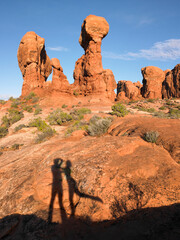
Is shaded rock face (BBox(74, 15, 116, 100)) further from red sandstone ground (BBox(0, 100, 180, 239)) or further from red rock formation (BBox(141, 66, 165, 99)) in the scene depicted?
red sandstone ground (BBox(0, 100, 180, 239))

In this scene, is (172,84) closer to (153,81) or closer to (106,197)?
(153,81)

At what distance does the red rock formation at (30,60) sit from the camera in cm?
2470

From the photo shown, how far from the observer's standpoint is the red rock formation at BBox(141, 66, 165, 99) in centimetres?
3528

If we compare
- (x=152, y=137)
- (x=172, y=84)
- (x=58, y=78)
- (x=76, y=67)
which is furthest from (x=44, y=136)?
Result: (x=172, y=84)

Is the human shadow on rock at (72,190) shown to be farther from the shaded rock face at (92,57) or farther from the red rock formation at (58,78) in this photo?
the shaded rock face at (92,57)

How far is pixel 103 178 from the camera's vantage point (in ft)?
8.87

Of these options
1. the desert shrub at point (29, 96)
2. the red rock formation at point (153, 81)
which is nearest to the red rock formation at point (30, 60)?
the desert shrub at point (29, 96)

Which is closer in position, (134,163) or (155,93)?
(134,163)

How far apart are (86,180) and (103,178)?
1.20 ft

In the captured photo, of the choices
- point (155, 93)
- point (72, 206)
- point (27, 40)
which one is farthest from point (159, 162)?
point (155, 93)

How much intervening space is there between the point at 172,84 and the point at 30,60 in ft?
108

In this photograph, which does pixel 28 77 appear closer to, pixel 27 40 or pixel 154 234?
pixel 27 40

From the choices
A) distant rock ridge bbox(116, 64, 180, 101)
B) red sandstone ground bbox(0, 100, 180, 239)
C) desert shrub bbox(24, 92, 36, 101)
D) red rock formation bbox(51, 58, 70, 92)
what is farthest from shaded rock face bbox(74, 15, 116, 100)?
red sandstone ground bbox(0, 100, 180, 239)

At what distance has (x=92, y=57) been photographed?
2517cm
